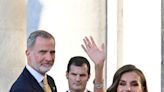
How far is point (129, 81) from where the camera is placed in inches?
146

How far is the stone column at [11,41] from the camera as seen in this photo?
656cm

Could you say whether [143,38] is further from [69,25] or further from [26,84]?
[26,84]

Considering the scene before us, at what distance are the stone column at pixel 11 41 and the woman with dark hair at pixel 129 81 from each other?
2.93 m

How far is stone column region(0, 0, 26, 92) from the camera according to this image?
6.56 meters

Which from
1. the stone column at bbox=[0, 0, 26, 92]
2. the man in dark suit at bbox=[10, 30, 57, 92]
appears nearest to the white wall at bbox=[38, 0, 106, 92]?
the stone column at bbox=[0, 0, 26, 92]

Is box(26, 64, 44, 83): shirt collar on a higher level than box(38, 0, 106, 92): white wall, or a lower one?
lower

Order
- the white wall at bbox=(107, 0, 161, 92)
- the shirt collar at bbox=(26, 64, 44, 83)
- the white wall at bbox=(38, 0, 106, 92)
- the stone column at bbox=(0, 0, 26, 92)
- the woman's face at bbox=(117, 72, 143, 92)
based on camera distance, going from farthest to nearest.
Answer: the stone column at bbox=(0, 0, 26, 92) < the white wall at bbox=(38, 0, 106, 92) < the white wall at bbox=(107, 0, 161, 92) < the shirt collar at bbox=(26, 64, 44, 83) < the woman's face at bbox=(117, 72, 143, 92)

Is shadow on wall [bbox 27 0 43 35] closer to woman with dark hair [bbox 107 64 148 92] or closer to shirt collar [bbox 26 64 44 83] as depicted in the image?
shirt collar [bbox 26 64 44 83]

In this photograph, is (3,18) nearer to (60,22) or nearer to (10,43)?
(10,43)

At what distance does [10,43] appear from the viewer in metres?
6.60

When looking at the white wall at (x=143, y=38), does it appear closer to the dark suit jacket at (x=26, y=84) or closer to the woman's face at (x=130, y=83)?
the woman's face at (x=130, y=83)

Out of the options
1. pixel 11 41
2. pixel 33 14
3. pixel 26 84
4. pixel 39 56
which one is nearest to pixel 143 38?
pixel 33 14

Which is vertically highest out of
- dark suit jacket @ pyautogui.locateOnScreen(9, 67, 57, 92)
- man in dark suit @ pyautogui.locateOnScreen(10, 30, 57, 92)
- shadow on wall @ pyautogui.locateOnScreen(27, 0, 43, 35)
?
shadow on wall @ pyautogui.locateOnScreen(27, 0, 43, 35)

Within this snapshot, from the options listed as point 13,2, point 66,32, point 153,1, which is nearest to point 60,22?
point 66,32
